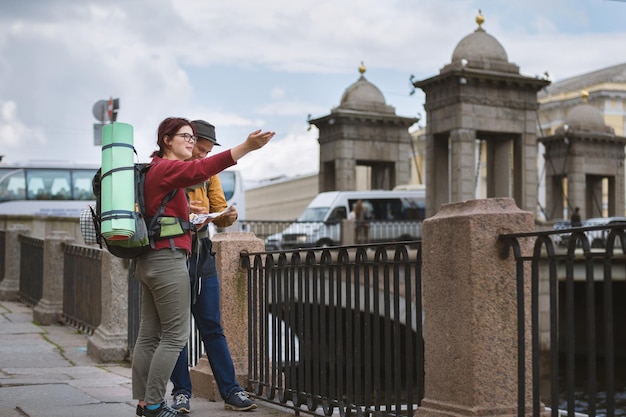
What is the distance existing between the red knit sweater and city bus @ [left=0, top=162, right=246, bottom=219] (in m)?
30.3

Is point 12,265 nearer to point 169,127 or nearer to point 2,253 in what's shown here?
point 2,253

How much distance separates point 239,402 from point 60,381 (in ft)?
7.70

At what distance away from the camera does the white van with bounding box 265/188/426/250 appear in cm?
2905

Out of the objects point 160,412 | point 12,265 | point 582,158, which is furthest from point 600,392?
point 160,412

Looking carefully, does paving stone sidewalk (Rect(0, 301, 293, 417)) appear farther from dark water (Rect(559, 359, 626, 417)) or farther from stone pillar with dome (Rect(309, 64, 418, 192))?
stone pillar with dome (Rect(309, 64, 418, 192))

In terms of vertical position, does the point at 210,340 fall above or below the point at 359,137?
below

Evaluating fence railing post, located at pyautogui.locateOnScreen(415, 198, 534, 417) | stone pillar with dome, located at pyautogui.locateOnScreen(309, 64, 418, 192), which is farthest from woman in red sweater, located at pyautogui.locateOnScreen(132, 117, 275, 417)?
stone pillar with dome, located at pyautogui.locateOnScreen(309, 64, 418, 192)

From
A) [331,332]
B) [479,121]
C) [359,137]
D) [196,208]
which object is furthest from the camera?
[359,137]

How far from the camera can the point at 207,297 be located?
571 cm

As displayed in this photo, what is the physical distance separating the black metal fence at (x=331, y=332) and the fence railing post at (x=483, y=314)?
36cm

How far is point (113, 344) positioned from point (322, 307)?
425 centimetres

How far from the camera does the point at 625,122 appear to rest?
59750 millimetres

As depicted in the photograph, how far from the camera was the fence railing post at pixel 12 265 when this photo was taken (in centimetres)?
1645

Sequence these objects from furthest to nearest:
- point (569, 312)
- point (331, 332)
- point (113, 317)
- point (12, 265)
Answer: point (12, 265) < point (113, 317) < point (331, 332) < point (569, 312)
